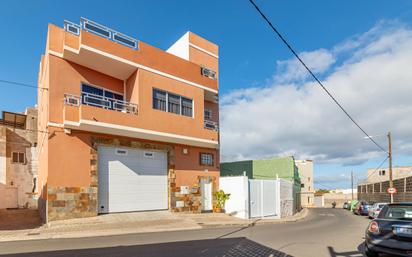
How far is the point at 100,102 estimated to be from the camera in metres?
17.2

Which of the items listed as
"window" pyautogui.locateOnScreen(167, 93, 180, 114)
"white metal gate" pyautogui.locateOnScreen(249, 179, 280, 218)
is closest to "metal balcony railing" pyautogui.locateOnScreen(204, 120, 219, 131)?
"window" pyautogui.locateOnScreen(167, 93, 180, 114)

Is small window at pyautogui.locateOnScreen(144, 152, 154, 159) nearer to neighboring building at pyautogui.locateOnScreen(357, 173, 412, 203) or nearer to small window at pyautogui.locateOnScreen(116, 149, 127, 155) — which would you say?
small window at pyautogui.locateOnScreen(116, 149, 127, 155)

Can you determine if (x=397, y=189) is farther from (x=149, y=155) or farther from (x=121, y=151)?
(x=121, y=151)

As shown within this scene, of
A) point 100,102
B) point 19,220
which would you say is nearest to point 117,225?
point 19,220

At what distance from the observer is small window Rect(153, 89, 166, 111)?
18875mm

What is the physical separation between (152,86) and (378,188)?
123 feet

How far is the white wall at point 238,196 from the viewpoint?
21.2 m

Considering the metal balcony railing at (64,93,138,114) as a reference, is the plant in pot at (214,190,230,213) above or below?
below

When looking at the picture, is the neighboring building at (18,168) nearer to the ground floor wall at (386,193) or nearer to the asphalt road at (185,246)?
the asphalt road at (185,246)

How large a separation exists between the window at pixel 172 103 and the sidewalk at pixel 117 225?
615 centimetres

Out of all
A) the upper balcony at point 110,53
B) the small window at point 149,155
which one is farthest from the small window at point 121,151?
the upper balcony at point 110,53

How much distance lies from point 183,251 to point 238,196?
12.6 meters

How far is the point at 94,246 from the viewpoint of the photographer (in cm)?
1008

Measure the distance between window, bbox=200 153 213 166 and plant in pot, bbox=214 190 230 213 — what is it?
6.92 ft
